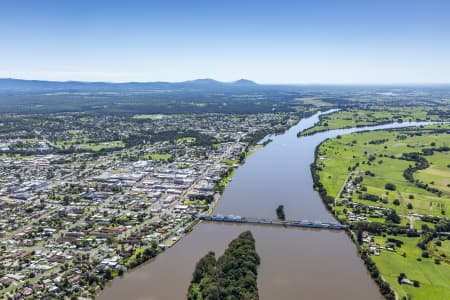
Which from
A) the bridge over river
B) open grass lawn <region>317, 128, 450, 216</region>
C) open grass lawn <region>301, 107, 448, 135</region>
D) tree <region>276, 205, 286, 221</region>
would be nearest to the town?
the bridge over river

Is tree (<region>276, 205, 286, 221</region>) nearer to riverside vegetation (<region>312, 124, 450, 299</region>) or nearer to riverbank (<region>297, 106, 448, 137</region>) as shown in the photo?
riverside vegetation (<region>312, 124, 450, 299</region>)

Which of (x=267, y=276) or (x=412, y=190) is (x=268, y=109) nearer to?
(x=412, y=190)

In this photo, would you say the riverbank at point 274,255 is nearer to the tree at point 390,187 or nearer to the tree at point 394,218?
the tree at point 394,218

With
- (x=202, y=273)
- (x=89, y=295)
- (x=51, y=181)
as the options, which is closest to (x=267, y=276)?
(x=202, y=273)

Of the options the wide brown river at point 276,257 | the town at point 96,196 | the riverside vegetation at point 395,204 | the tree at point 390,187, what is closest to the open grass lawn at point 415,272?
the riverside vegetation at point 395,204

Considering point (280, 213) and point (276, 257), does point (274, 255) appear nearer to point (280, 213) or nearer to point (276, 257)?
point (276, 257)

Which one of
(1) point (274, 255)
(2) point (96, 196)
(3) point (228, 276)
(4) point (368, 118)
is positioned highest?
(4) point (368, 118)

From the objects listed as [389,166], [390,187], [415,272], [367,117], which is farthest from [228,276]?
[367,117]
